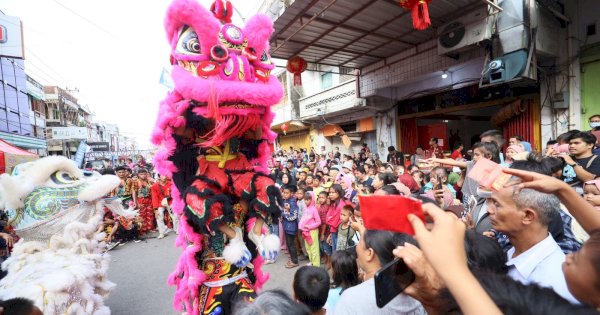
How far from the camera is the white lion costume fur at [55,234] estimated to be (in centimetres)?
196

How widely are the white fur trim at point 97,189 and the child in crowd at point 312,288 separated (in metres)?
1.74

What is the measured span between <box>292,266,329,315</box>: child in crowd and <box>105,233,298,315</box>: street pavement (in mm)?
897

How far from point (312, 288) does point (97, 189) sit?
189 cm

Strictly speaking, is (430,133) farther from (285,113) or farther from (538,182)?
(538,182)

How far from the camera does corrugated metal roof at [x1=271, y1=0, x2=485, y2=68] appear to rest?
17.9ft

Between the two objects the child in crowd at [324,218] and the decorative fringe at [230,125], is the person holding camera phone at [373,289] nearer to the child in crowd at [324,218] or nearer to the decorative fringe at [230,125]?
the decorative fringe at [230,125]

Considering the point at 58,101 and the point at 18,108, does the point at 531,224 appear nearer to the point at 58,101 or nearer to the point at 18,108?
the point at 18,108

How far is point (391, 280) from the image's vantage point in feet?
2.81

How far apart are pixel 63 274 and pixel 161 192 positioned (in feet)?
17.3

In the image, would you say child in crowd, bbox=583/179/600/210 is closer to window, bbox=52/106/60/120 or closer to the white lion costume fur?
the white lion costume fur

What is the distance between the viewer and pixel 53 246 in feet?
7.34

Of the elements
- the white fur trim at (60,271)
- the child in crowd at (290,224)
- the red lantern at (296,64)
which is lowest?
the child in crowd at (290,224)

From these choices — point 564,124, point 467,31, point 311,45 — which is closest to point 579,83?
point 564,124

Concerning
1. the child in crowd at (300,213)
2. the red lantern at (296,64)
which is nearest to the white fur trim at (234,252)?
the child in crowd at (300,213)
